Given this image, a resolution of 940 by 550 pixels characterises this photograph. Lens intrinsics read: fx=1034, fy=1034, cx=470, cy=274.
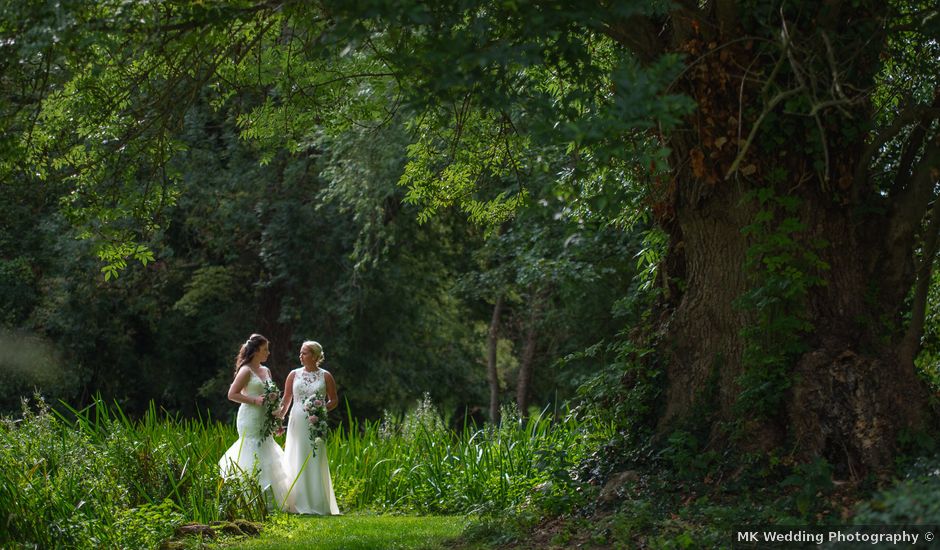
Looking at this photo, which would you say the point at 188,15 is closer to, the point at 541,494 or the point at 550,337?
the point at 541,494

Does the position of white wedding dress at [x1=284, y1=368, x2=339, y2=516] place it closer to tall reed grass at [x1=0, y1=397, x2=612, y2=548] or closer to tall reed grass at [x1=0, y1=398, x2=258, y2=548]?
tall reed grass at [x1=0, y1=397, x2=612, y2=548]

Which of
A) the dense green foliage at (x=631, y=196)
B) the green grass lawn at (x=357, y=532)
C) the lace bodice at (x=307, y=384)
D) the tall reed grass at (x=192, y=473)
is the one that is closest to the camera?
the dense green foliage at (x=631, y=196)

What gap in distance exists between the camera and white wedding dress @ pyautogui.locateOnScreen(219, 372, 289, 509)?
10.8 meters

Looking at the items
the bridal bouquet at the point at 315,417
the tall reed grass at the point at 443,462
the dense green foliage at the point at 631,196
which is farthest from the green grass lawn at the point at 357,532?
the bridal bouquet at the point at 315,417

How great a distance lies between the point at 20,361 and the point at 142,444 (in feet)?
40.6

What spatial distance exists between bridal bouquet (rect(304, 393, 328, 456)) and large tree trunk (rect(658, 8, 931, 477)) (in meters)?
4.22

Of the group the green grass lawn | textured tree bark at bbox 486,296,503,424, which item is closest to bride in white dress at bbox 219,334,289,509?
the green grass lawn

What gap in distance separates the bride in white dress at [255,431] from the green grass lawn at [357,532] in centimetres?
53

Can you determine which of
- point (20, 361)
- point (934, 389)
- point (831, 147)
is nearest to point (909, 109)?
point (831, 147)

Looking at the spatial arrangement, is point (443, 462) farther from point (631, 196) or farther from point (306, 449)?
point (631, 196)

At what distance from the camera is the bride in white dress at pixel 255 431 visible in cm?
1082

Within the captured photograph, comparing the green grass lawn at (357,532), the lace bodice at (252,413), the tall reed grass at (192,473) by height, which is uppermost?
the lace bodice at (252,413)

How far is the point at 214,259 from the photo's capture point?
21875 millimetres

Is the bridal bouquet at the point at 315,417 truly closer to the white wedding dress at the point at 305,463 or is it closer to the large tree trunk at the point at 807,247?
the white wedding dress at the point at 305,463
